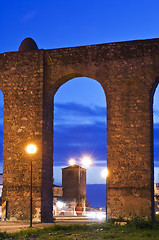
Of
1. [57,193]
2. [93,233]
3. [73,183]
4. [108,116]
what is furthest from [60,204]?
[93,233]

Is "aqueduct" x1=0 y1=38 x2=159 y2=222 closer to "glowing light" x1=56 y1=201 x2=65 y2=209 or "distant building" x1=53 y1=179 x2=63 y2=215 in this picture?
"distant building" x1=53 y1=179 x2=63 y2=215

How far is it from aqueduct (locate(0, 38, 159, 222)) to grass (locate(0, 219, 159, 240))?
8.62 ft

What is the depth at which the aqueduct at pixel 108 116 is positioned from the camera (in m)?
16.2

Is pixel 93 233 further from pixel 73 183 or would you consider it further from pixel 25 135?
pixel 73 183

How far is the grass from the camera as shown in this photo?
1098cm

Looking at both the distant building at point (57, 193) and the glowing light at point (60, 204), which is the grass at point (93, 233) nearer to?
the distant building at point (57, 193)

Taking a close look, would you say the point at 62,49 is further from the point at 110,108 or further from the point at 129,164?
the point at 129,164

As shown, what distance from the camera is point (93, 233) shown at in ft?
39.1

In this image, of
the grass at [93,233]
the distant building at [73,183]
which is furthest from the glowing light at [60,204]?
the grass at [93,233]

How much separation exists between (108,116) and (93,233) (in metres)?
6.19

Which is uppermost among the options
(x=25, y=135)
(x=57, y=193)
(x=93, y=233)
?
(x=25, y=135)

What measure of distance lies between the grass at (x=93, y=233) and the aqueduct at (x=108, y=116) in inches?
103

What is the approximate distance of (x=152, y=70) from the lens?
16531mm

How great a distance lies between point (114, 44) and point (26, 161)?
6.40 metres
